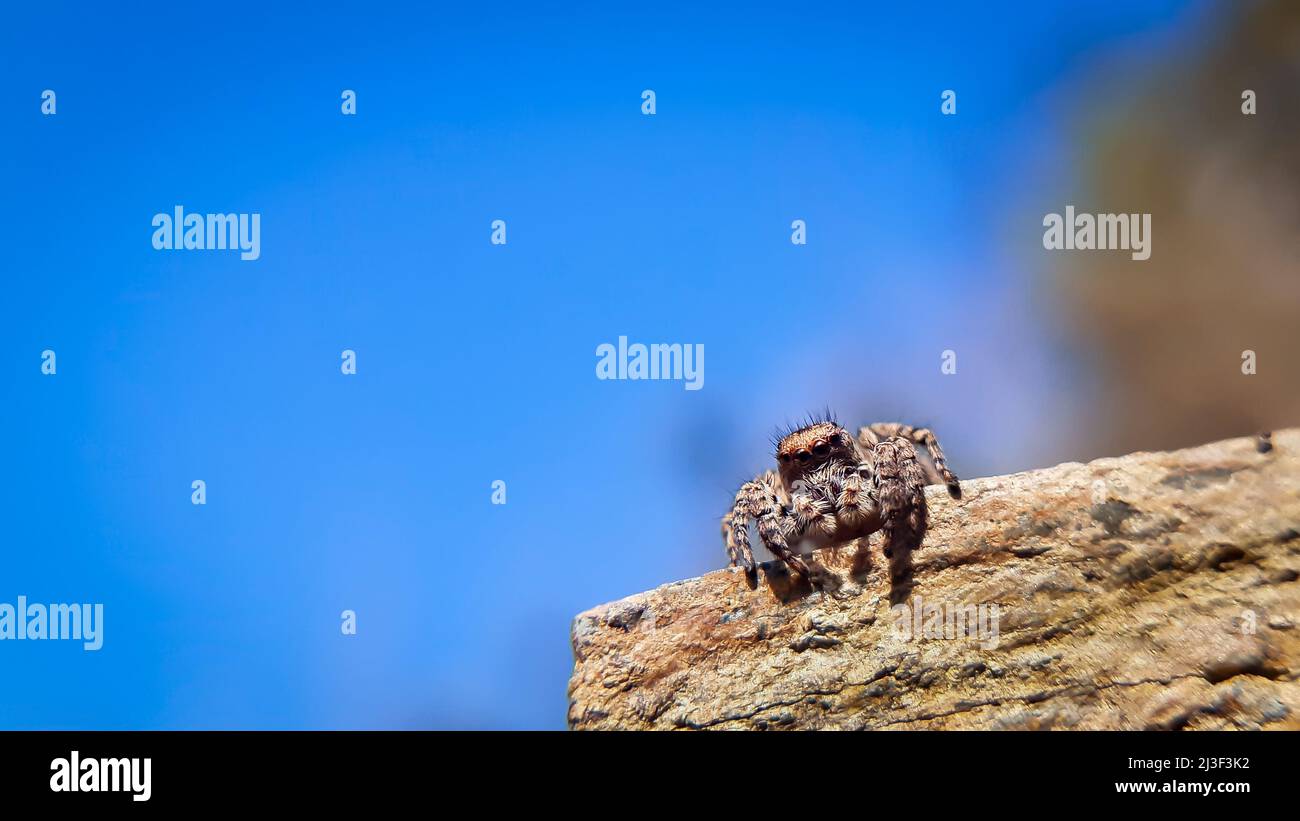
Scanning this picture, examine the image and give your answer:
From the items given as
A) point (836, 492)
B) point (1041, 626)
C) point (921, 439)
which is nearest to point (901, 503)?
point (836, 492)

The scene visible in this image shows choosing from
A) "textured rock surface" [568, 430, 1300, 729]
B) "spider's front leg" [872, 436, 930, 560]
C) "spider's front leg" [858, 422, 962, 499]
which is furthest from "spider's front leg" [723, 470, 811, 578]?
"spider's front leg" [858, 422, 962, 499]

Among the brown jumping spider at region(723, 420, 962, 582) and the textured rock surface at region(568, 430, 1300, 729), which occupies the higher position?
the brown jumping spider at region(723, 420, 962, 582)

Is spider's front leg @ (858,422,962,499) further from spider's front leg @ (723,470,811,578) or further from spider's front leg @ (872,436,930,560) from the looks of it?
spider's front leg @ (723,470,811,578)

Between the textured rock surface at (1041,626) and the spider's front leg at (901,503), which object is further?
the spider's front leg at (901,503)

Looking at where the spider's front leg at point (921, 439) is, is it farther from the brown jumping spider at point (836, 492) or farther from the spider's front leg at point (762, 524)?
the spider's front leg at point (762, 524)

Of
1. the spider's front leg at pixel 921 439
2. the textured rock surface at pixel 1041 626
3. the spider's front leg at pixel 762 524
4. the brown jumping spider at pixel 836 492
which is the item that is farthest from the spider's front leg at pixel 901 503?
the spider's front leg at pixel 762 524

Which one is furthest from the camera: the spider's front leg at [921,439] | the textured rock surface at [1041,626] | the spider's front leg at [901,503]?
the spider's front leg at [921,439]
